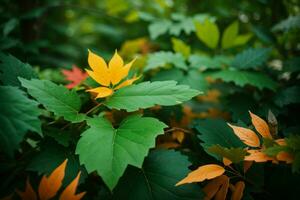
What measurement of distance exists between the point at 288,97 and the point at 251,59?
0.24 metres

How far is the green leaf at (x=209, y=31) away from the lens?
1.38 metres

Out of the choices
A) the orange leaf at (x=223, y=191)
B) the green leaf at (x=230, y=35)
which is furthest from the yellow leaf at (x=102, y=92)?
the green leaf at (x=230, y=35)

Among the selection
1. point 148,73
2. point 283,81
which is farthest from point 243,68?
point 148,73

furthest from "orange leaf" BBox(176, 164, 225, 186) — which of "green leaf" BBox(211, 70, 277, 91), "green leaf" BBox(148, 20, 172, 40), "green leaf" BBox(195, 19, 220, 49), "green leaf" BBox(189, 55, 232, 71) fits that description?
"green leaf" BBox(148, 20, 172, 40)

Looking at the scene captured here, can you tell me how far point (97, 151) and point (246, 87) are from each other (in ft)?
3.22

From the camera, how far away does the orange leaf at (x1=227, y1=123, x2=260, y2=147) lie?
77 cm

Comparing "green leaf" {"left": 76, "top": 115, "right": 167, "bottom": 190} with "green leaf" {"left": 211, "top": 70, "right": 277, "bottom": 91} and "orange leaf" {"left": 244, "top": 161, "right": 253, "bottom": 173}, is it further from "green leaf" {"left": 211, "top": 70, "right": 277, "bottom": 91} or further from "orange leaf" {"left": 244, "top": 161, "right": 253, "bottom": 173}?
"green leaf" {"left": 211, "top": 70, "right": 277, "bottom": 91}

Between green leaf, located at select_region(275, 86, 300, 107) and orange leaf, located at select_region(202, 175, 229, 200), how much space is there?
0.50 meters

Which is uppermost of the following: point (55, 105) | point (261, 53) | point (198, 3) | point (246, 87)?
point (198, 3)

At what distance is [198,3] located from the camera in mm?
2053

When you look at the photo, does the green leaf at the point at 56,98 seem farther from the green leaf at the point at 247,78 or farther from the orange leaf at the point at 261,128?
the green leaf at the point at 247,78

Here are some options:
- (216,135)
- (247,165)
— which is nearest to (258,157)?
(247,165)

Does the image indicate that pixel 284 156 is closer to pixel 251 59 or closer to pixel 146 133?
pixel 146 133

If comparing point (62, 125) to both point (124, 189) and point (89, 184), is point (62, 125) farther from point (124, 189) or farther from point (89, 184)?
point (124, 189)
